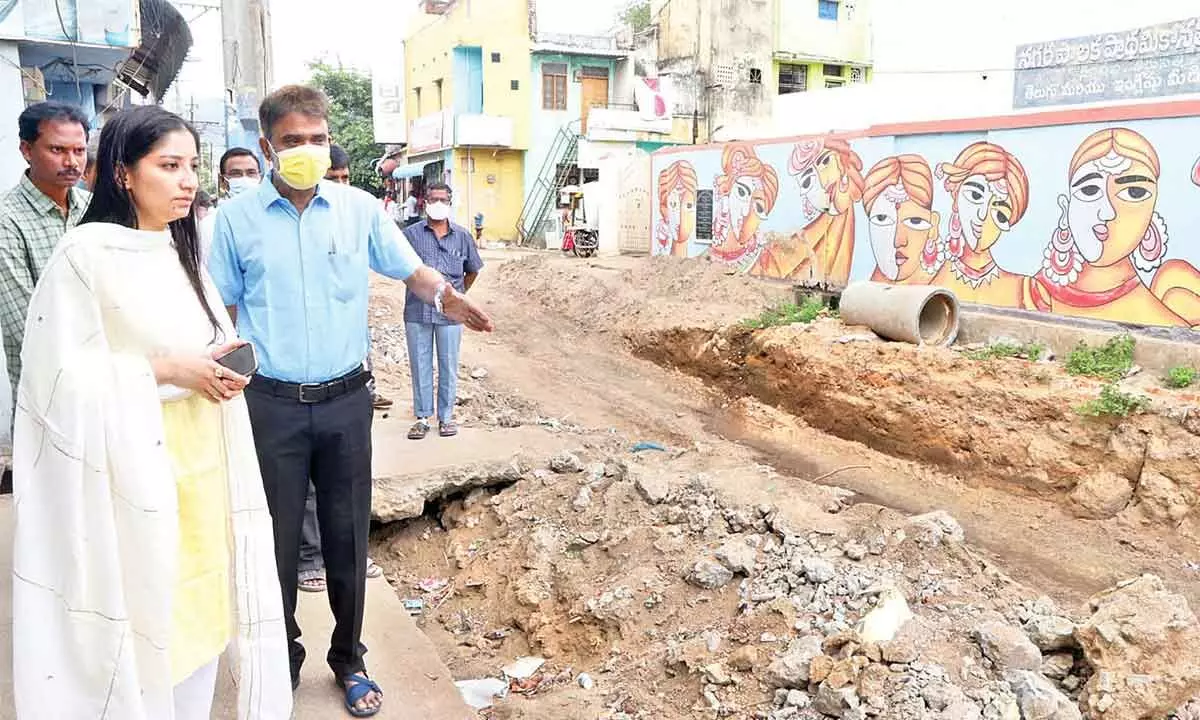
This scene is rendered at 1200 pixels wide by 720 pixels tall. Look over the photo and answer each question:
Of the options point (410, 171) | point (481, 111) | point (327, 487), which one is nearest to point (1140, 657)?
point (327, 487)

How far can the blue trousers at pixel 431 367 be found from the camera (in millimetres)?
6691

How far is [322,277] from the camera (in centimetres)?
269

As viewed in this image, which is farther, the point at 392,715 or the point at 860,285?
the point at 860,285

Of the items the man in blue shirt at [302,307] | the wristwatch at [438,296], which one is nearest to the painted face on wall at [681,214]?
the wristwatch at [438,296]

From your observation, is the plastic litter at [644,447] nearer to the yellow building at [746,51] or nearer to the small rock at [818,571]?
the small rock at [818,571]

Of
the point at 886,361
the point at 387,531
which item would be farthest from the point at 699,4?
the point at 387,531

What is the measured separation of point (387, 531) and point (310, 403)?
2955mm

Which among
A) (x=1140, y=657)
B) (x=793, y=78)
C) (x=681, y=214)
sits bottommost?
(x=1140, y=657)

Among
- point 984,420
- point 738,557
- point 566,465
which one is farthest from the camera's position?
point 984,420

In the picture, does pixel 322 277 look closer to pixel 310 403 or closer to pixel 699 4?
pixel 310 403

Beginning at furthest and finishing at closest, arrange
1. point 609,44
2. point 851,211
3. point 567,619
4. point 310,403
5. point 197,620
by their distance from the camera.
Answer: 1. point 609,44
2. point 851,211
3. point 567,619
4. point 310,403
5. point 197,620

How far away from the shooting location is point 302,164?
2623 mm

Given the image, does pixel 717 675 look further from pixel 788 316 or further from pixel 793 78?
pixel 793 78

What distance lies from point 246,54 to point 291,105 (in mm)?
4459
